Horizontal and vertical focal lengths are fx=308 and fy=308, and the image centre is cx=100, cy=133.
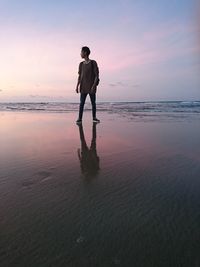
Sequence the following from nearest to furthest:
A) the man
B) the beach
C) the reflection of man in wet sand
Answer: the beach
the reflection of man in wet sand
the man

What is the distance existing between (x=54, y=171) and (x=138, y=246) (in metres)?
1.78

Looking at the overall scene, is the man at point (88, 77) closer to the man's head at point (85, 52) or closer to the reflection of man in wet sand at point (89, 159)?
the man's head at point (85, 52)

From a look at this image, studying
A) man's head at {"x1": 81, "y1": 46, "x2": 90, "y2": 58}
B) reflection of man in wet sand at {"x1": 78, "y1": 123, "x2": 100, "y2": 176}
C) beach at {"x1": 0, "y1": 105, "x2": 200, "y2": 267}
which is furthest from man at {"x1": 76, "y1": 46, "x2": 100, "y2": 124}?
beach at {"x1": 0, "y1": 105, "x2": 200, "y2": 267}

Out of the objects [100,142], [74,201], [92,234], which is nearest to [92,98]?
[100,142]

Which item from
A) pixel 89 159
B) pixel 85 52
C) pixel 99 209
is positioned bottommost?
pixel 89 159

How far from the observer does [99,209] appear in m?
2.10

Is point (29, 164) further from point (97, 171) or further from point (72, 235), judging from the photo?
point (72, 235)

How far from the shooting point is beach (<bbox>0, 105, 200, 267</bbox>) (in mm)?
1527

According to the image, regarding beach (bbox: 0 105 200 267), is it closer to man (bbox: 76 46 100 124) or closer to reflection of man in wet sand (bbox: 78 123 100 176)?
reflection of man in wet sand (bbox: 78 123 100 176)

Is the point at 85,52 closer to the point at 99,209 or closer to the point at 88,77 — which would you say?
the point at 88,77

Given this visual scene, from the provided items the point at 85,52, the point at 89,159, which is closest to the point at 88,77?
→ the point at 85,52

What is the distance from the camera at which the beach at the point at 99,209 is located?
1527 millimetres

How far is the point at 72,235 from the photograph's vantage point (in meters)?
1.72

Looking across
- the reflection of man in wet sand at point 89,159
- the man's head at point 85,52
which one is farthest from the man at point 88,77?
the reflection of man in wet sand at point 89,159
